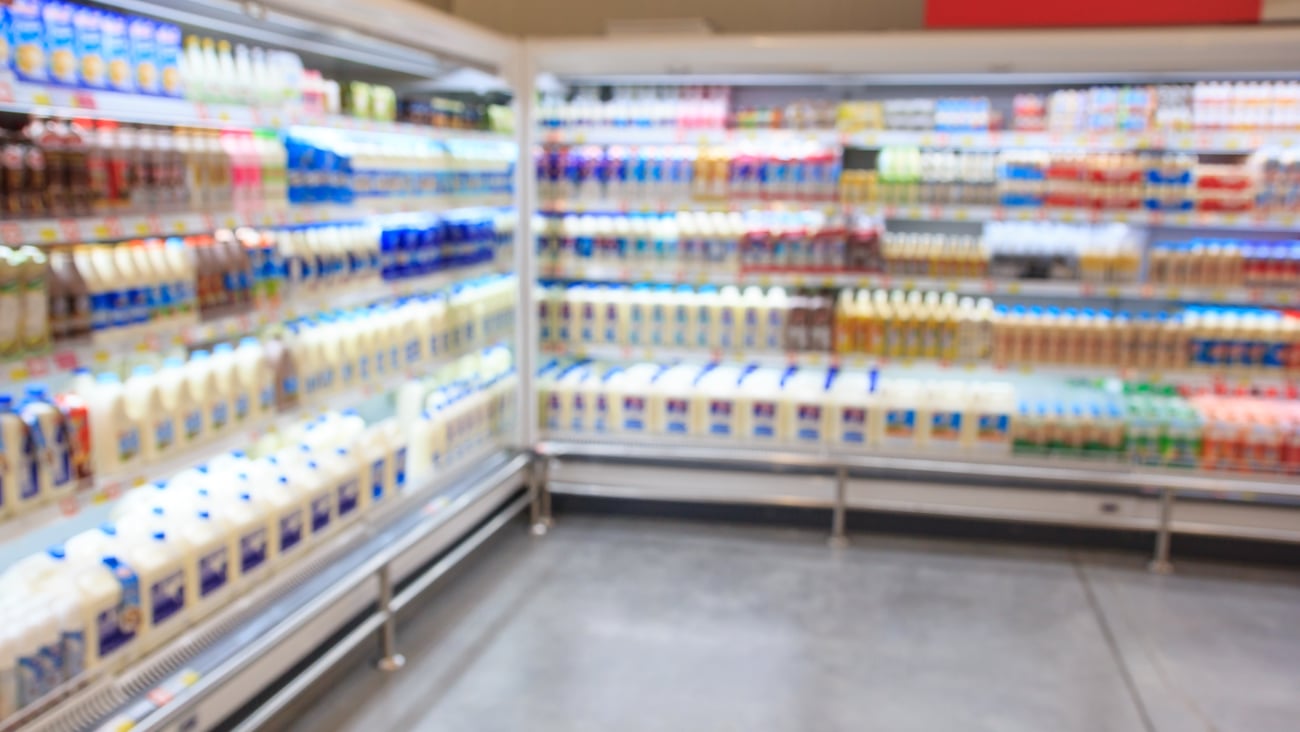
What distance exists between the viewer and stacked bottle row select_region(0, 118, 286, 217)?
2426 millimetres

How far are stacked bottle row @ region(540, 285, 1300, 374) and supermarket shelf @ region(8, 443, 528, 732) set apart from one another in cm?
109

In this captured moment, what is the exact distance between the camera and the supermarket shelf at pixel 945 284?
4733 mm

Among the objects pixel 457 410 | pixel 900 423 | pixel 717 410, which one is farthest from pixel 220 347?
pixel 900 423

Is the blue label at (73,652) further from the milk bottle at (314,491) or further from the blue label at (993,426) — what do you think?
the blue label at (993,426)

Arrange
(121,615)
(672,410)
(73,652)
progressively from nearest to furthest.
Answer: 1. (73,652)
2. (121,615)
3. (672,410)

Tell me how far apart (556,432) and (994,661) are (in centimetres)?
242

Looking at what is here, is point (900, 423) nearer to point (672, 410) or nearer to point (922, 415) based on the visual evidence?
point (922, 415)

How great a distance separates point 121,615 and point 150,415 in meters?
0.55

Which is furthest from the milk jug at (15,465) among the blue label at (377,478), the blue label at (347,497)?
the blue label at (377,478)

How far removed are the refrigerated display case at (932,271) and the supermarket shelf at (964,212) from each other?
14mm

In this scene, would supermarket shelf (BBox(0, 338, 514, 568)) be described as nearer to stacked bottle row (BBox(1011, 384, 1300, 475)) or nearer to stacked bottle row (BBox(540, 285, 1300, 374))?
stacked bottle row (BBox(540, 285, 1300, 374))

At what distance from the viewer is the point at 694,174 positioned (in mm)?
5055

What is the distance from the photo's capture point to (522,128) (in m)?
4.93

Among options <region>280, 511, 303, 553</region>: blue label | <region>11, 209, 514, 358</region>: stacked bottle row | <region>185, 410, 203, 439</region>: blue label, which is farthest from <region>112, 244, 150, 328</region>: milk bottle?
<region>280, 511, 303, 553</region>: blue label
